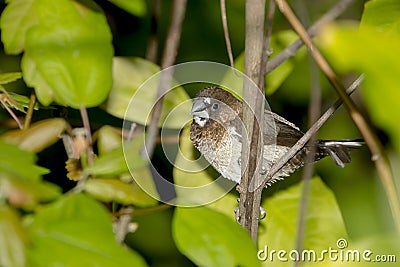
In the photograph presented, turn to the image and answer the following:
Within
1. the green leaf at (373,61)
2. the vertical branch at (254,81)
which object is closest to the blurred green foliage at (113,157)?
the green leaf at (373,61)

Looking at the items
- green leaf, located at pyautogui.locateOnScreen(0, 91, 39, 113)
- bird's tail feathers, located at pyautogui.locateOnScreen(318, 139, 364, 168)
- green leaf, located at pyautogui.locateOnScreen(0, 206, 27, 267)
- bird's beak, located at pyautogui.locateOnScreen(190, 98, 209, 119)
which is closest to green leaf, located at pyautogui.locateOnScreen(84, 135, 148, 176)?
green leaf, located at pyautogui.locateOnScreen(0, 206, 27, 267)

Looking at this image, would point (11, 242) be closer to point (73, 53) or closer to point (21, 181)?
point (21, 181)

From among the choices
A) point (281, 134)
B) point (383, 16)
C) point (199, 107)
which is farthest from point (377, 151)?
point (281, 134)

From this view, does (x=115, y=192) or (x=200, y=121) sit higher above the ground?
(x=200, y=121)

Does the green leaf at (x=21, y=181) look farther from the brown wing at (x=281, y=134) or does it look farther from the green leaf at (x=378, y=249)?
the brown wing at (x=281, y=134)

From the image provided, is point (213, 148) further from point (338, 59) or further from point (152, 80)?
point (338, 59)

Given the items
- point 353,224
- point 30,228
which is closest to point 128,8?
point 30,228
